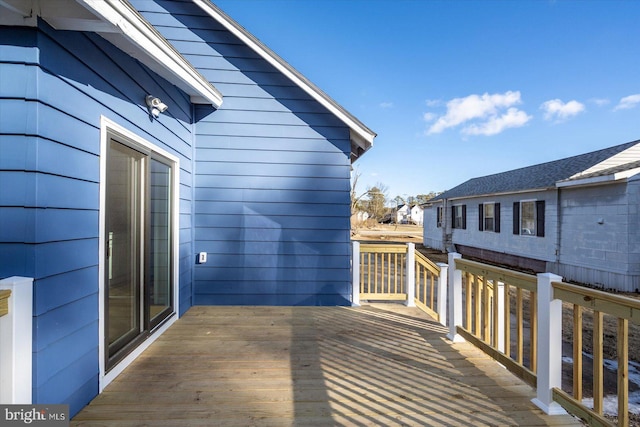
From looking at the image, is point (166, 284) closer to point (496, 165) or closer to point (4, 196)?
point (4, 196)

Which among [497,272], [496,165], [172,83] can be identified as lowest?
[497,272]

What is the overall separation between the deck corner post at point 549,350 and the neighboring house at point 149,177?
237 cm

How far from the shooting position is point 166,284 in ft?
10.5

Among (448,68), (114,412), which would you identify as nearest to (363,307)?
(114,412)

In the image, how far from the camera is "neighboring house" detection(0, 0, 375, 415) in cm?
150

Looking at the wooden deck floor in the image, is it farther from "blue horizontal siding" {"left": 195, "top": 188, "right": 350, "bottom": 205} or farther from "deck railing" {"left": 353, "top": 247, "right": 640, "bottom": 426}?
A: "blue horizontal siding" {"left": 195, "top": 188, "right": 350, "bottom": 205}

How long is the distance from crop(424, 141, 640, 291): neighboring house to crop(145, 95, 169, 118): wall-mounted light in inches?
340

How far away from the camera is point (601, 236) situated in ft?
21.8

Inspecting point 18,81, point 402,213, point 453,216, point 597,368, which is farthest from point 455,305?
point 402,213

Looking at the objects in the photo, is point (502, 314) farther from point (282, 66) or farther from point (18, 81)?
point (18, 81)

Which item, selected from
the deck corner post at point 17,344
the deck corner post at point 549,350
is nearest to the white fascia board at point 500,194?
the deck corner post at point 549,350

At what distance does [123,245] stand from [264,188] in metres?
1.91

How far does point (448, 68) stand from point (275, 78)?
35.0 ft

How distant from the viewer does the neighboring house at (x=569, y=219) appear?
242 inches
